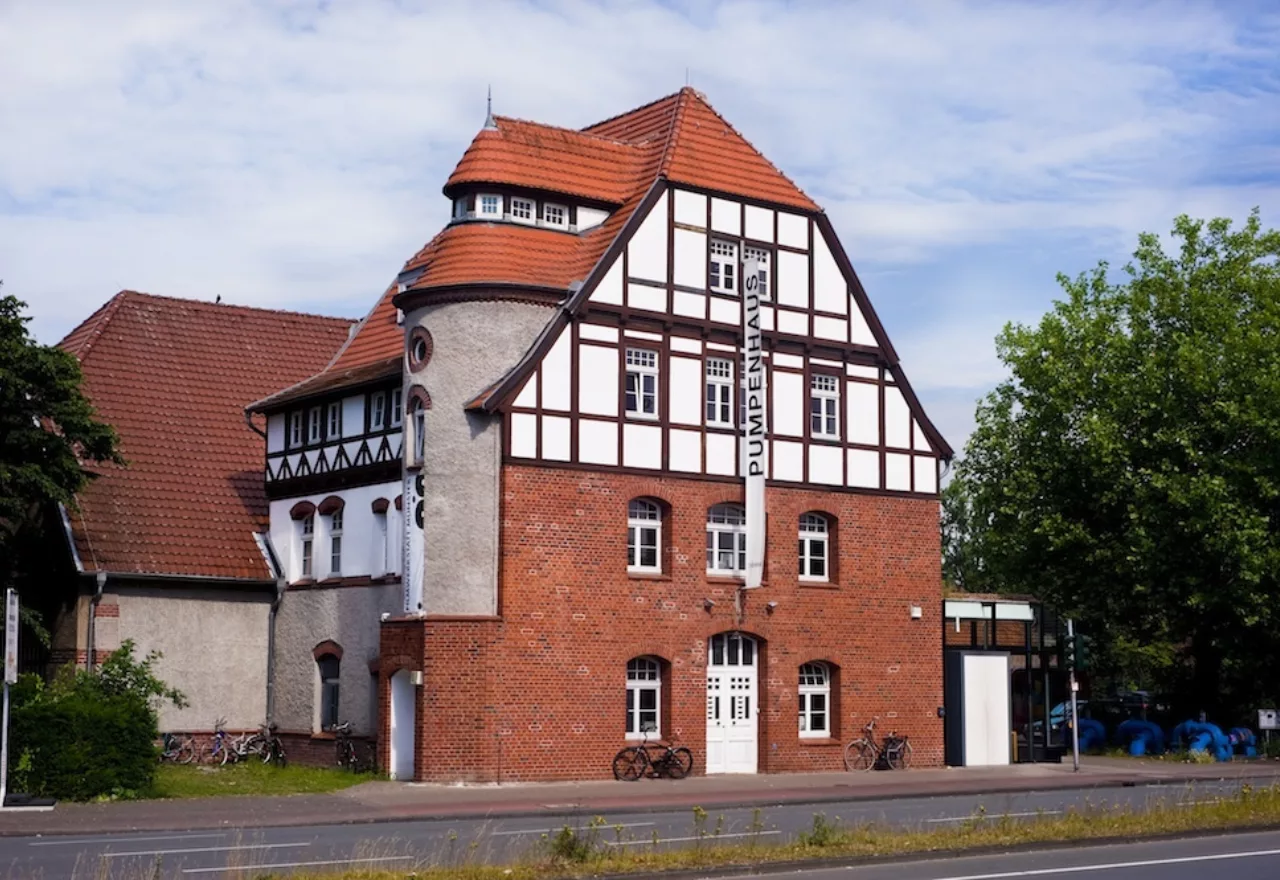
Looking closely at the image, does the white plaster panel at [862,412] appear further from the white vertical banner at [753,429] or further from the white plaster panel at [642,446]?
the white plaster panel at [642,446]

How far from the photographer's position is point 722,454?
35.1 m

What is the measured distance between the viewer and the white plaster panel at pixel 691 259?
34875 mm

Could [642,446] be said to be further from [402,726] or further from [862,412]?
[402,726]

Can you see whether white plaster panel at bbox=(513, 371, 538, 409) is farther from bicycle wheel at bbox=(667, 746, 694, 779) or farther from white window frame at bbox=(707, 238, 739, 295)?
bicycle wheel at bbox=(667, 746, 694, 779)

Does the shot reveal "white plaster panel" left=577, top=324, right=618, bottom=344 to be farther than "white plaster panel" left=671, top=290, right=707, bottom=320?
No

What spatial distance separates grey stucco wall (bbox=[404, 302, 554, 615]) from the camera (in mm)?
32000

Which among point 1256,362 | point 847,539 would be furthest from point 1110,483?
point 847,539

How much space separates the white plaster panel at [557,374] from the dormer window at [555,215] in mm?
3291

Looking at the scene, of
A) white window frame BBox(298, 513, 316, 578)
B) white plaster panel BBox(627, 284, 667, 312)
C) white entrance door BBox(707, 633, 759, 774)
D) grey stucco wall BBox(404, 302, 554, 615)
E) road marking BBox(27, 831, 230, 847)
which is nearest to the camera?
road marking BBox(27, 831, 230, 847)

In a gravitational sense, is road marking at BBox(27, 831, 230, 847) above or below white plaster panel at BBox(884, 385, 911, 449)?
below

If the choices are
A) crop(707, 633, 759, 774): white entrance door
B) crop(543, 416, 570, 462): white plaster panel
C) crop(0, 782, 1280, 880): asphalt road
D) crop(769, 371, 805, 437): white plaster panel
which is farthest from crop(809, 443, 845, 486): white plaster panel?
crop(0, 782, 1280, 880): asphalt road

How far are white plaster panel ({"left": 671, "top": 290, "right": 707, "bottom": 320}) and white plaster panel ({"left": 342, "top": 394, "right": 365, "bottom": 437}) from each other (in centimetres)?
712

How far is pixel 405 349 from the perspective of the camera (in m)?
33.9

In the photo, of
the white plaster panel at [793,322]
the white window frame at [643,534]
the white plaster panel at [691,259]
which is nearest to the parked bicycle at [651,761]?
the white window frame at [643,534]
